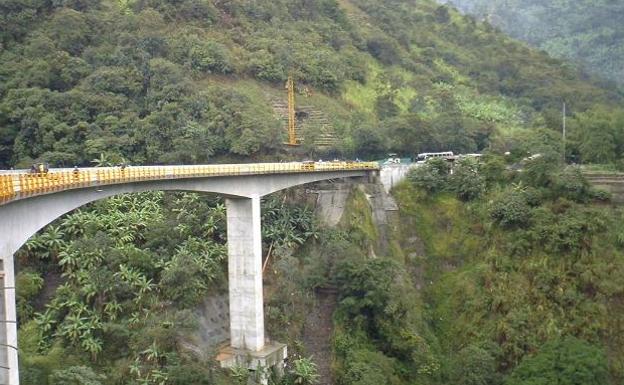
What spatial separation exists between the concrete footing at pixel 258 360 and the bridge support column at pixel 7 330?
12809 millimetres

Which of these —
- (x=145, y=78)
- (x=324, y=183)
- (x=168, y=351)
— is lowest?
(x=168, y=351)

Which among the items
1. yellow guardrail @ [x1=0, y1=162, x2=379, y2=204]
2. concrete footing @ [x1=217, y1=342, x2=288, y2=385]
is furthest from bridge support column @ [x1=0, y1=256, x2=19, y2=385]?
concrete footing @ [x1=217, y1=342, x2=288, y2=385]

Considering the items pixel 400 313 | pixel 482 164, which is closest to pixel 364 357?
pixel 400 313

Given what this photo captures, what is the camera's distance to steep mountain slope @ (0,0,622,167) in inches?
1559

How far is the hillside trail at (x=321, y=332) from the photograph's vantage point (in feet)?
92.4

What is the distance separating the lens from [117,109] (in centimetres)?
4166

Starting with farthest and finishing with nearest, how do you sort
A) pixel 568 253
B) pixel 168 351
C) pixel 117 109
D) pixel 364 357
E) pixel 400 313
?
1. pixel 117 109
2. pixel 568 253
3. pixel 400 313
4. pixel 364 357
5. pixel 168 351

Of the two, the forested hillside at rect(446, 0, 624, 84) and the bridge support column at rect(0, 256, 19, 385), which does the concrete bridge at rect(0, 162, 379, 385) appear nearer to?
the bridge support column at rect(0, 256, 19, 385)

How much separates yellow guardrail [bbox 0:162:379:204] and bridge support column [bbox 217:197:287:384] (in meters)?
2.22

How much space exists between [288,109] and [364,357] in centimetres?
2941

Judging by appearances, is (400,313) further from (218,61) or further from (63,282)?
(218,61)

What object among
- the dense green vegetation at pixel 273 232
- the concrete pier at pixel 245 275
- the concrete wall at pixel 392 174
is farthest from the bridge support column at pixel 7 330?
the concrete wall at pixel 392 174

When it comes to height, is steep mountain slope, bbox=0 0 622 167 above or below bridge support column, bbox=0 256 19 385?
above

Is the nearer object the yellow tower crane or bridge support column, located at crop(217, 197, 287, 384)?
bridge support column, located at crop(217, 197, 287, 384)
